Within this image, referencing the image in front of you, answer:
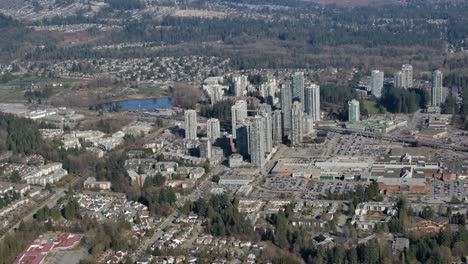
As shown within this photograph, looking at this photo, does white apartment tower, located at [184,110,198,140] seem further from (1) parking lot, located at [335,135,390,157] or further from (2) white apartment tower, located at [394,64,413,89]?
(2) white apartment tower, located at [394,64,413,89]

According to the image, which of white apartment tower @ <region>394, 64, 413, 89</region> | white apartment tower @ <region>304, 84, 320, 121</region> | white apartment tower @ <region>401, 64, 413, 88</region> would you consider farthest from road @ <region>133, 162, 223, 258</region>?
white apartment tower @ <region>401, 64, 413, 88</region>

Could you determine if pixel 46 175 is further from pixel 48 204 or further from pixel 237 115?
pixel 237 115

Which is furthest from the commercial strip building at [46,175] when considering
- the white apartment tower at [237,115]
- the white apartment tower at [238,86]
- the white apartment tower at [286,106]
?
the white apartment tower at [238,86]

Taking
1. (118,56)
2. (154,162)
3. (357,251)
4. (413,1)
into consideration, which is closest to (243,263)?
(357,251)

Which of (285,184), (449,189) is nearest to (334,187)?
(285,184)

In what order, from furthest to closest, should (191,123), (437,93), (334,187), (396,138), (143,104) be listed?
(143,104)
(437,93)
(191,123)
(396,138)
(334,187)

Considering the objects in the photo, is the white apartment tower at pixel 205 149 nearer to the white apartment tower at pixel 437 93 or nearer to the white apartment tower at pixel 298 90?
the white apartment tower at pixel 298 90
